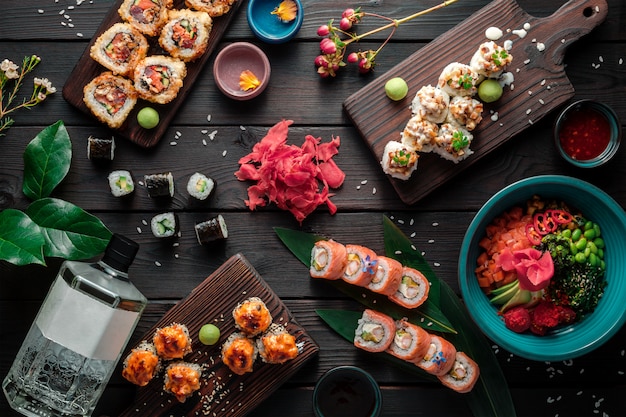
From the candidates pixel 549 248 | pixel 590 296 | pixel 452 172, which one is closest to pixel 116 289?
pixel 452 172

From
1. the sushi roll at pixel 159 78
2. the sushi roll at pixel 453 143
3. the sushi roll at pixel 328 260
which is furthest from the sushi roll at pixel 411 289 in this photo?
the sushi roll at pixel 159 78

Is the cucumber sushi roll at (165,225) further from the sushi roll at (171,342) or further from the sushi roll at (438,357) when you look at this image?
the sushi roll at (438,357)

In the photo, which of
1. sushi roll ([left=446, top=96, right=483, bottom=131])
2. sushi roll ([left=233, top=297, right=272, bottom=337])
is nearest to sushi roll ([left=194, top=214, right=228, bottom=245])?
sushi roll ([left=233, top=297, right=272, bottom=337])

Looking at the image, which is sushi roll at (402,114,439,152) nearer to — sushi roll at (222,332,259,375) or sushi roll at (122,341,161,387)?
sushi roll at (222,332,259,375)

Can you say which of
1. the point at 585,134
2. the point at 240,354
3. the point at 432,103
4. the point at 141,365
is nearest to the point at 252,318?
the point at 240,354

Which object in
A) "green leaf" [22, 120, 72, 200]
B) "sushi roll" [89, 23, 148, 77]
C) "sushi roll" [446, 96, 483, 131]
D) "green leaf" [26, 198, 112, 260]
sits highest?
"sushi roll" [89, 23, 148, 77]

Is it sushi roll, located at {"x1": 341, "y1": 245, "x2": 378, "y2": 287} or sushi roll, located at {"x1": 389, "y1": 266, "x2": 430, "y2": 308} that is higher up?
sushi roll, located at {"x1": 341, "y1": 245, "x2": 378, "y2": 287}

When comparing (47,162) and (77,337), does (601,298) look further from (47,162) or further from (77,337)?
(47,162)

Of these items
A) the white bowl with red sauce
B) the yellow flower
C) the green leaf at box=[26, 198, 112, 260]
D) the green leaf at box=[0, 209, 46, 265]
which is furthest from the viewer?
the yellow flower
